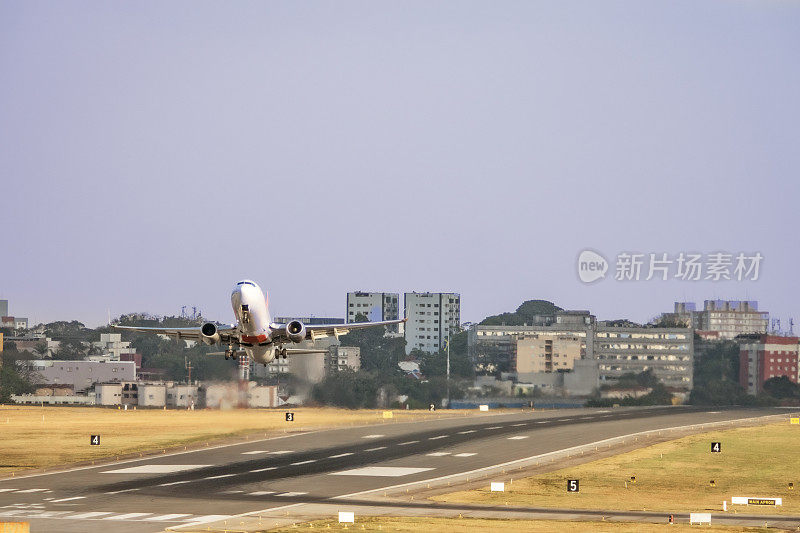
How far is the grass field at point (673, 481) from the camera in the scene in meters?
76.7

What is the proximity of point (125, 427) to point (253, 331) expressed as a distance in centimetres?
6120

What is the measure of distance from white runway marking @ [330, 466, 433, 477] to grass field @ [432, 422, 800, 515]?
34.4 ft

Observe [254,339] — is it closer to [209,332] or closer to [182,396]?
[209,332]

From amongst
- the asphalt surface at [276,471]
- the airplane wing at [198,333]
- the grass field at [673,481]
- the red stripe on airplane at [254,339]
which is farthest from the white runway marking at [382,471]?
the airplane wing at [198,333]

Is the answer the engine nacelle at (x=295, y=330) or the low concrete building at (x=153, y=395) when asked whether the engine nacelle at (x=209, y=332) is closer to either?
the engine nacelle at (x=295, y=330)

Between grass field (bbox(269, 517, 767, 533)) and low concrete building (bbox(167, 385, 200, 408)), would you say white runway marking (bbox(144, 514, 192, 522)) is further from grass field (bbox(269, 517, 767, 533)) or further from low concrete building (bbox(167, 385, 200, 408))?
low concrete building (bbox(167, 385, 200, 408))

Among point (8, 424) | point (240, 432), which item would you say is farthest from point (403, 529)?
point (8, 424)

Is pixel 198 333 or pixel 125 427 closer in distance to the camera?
pixel 198 333

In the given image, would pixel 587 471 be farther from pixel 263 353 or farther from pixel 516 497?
pixel 263 353

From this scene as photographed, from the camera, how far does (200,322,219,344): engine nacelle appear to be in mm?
77744

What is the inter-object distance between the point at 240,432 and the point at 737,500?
67.8m

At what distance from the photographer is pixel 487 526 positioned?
210 feet

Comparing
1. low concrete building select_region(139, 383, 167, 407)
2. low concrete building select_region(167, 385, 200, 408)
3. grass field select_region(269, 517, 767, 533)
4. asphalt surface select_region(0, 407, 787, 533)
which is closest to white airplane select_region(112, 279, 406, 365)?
asphalt surface select_region(0, 407, 787, 533)

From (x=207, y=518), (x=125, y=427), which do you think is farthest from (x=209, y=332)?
(x=125, y=427)
